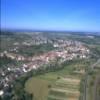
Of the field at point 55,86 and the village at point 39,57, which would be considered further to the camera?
the village at point 39,57

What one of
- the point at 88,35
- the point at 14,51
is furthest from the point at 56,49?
the point at 14,51

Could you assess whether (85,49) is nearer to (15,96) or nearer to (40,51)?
(40,51)

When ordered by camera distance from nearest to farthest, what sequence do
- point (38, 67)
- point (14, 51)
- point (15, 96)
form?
point (15, 96), point (38, 67), point (14, 51)

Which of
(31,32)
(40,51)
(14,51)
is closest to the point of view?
(14,51)

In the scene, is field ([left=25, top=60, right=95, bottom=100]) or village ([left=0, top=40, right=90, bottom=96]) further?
village ([left=0, top=40, right=90, bottom=96])

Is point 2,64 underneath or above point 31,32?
underneath

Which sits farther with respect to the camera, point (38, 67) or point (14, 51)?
point (14, 51)

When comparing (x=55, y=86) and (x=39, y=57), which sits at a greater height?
(x=39, y=57)

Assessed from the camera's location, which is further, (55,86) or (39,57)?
(39,57)
